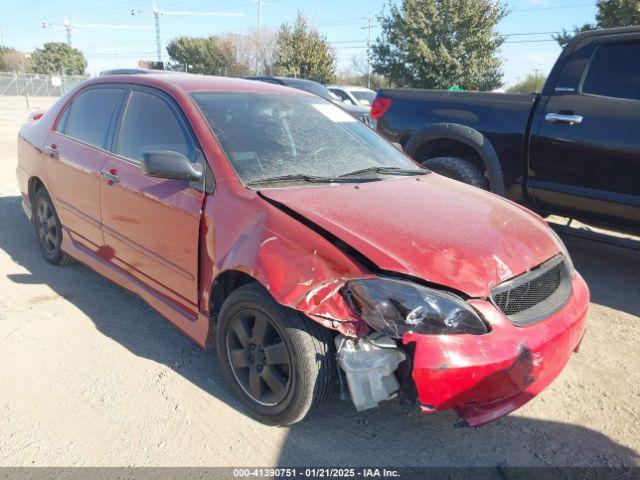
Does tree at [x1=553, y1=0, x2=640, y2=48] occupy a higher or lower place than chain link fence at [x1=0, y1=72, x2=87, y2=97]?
higher

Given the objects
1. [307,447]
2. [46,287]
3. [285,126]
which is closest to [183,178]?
[285,126]

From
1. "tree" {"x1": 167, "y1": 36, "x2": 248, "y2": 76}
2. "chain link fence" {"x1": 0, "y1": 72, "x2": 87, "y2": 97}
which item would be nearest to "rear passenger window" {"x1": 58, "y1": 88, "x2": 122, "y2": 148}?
"chain link fence" {"x1": 0, "y1": 72, "x2": 87, "y2": 97}

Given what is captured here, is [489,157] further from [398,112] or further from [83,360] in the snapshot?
[83,360]

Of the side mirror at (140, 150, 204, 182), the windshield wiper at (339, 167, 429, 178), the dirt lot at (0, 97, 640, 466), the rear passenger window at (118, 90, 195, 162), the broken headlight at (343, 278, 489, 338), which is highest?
the rear passenger window at (118, 90, 195, 162)

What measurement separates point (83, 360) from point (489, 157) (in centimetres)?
365

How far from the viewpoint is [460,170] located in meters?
4.98

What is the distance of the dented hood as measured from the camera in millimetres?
2346

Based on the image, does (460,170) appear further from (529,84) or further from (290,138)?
(529,84)

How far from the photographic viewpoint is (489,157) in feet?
15.9

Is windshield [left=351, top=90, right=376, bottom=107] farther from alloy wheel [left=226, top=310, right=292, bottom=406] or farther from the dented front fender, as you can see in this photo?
alloy wheel [left=226, top=310, right=292, bottom=406]

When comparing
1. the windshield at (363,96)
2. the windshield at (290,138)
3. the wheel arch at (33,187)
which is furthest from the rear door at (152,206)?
the windshield at (363,96)

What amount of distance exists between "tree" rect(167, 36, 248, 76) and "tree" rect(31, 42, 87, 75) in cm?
1887

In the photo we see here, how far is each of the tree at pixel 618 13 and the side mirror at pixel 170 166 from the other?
18357 millimetres

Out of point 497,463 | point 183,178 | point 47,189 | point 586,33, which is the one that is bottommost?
point 497,463
